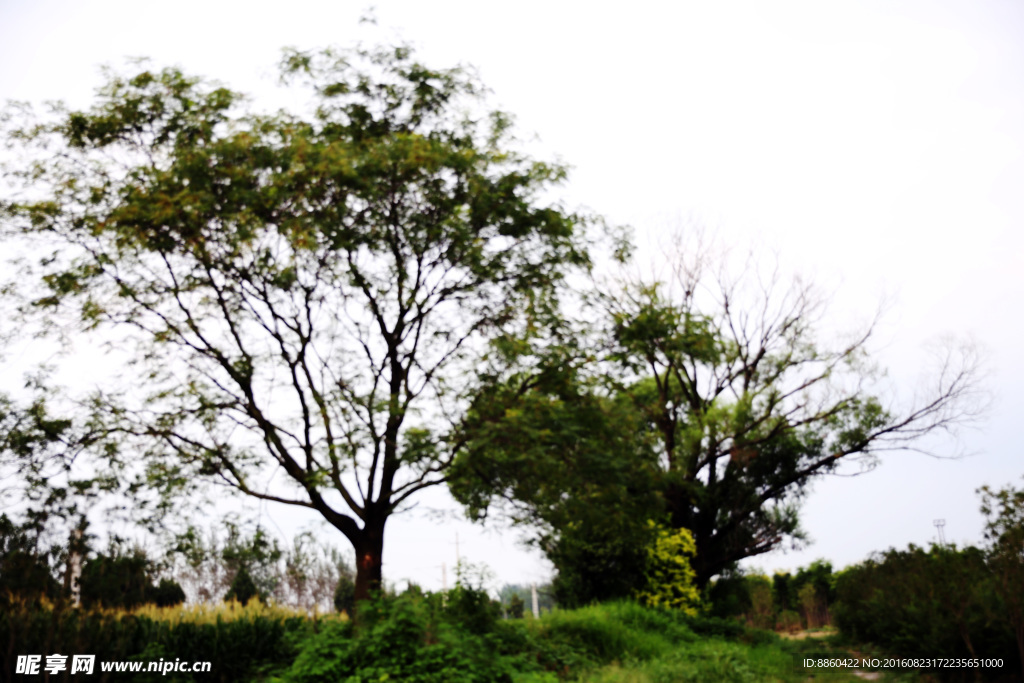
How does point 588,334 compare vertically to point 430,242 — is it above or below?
below

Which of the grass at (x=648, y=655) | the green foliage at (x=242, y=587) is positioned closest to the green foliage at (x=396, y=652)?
the grass at (x=648, y=655)

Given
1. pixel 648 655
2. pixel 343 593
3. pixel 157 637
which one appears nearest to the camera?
pixel 157 637

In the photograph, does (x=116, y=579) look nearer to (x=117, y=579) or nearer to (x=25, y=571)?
(x=117, y=579)

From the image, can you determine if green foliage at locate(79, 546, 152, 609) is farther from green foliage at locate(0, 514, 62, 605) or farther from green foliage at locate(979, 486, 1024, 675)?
green foliage at locate(979, 486, 1024, 675)

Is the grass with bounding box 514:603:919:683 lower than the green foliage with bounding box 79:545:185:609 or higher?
lower

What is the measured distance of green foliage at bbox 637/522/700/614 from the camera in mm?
18344

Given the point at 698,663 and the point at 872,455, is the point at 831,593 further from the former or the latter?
the point at 698,663

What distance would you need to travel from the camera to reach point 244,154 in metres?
10.4

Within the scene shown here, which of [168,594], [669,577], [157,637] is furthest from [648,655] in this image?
[168,594]

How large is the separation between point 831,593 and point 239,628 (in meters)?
26.6

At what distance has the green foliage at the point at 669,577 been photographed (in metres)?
18.3

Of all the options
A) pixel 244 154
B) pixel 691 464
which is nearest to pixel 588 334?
pixel 244 154

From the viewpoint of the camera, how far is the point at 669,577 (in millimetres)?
18812

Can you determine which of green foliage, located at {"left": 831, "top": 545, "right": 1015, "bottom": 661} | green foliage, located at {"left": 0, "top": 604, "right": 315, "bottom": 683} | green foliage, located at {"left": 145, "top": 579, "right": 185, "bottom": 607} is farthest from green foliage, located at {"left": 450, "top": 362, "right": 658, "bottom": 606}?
green foliage, located at {"left": 145, "top": 579, "right": 185, "bottom": 607}
